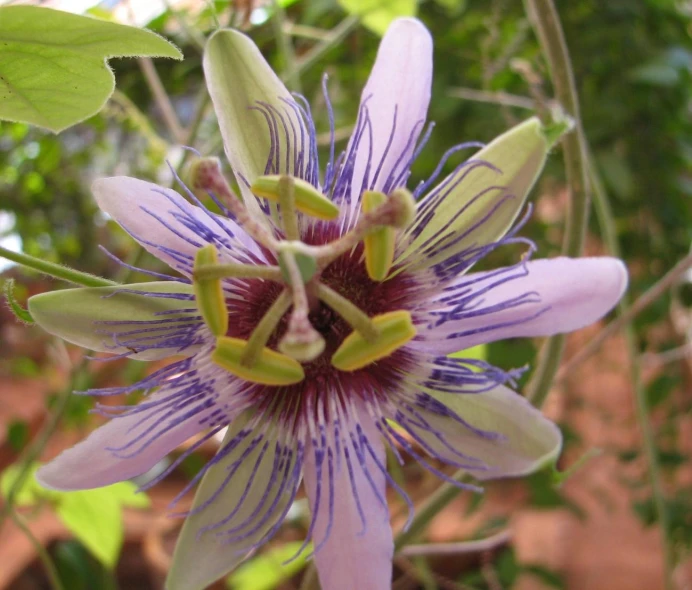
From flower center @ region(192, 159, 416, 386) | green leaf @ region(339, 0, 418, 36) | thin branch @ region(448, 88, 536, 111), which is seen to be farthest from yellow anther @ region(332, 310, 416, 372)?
green leaf @ region(339, 0, 418, 36)

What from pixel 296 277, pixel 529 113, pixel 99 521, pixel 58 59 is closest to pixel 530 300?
pixel 296 277

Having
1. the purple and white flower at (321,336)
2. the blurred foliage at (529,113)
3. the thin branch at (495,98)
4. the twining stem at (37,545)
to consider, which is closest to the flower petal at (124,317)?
the purple and white flower at (321,336)

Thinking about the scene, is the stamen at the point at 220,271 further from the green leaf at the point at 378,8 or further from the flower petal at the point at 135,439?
the green leaf at the point at 378,8

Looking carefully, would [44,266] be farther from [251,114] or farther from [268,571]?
[268,571]

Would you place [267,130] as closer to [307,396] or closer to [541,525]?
[307,396]

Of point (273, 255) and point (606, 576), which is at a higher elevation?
point (273, 255)

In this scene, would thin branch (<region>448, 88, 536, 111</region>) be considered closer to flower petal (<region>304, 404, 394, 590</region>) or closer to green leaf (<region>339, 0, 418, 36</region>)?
green leaf (<region>339, 0, 418, 36</region>)

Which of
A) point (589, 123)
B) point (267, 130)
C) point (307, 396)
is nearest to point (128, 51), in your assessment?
point (267, 130)
